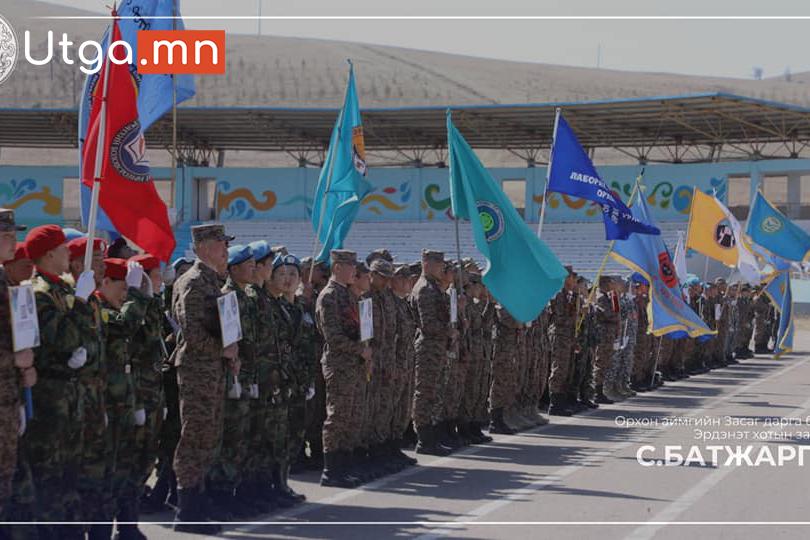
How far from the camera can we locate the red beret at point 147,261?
25.5ft

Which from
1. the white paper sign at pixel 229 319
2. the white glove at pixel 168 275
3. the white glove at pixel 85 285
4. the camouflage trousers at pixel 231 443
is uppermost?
the white glove at pixel 168 275

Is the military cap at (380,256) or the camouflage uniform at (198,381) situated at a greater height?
the military cap at (380,256)

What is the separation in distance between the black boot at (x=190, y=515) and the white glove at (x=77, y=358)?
1.47 metres

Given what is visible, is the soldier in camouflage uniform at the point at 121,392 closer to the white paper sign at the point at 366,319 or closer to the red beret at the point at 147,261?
the red beret at the point at 147,261

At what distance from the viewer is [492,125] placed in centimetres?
4269

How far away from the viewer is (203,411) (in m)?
7.46

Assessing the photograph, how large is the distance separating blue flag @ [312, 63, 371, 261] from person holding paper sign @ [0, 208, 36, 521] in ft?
17.3

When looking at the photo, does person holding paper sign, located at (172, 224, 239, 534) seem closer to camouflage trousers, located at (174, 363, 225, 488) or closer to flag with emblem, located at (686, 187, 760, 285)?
camouflage trousers, located at (174, 363, 225, 488)

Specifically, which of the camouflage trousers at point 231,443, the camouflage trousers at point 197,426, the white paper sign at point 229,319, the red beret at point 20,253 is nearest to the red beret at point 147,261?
the white paper sign at point 229,319

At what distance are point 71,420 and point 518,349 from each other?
8.11 metres

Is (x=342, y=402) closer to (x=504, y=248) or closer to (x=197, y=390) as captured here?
(x=197, y=390)

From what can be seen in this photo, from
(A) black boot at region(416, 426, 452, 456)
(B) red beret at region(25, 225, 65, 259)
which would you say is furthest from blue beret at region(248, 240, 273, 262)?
(A) black boot at region(416, 426, 452, 456)

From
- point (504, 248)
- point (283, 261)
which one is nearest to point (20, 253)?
point (283, 261)

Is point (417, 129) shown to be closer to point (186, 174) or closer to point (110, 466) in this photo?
point (186, 174)
